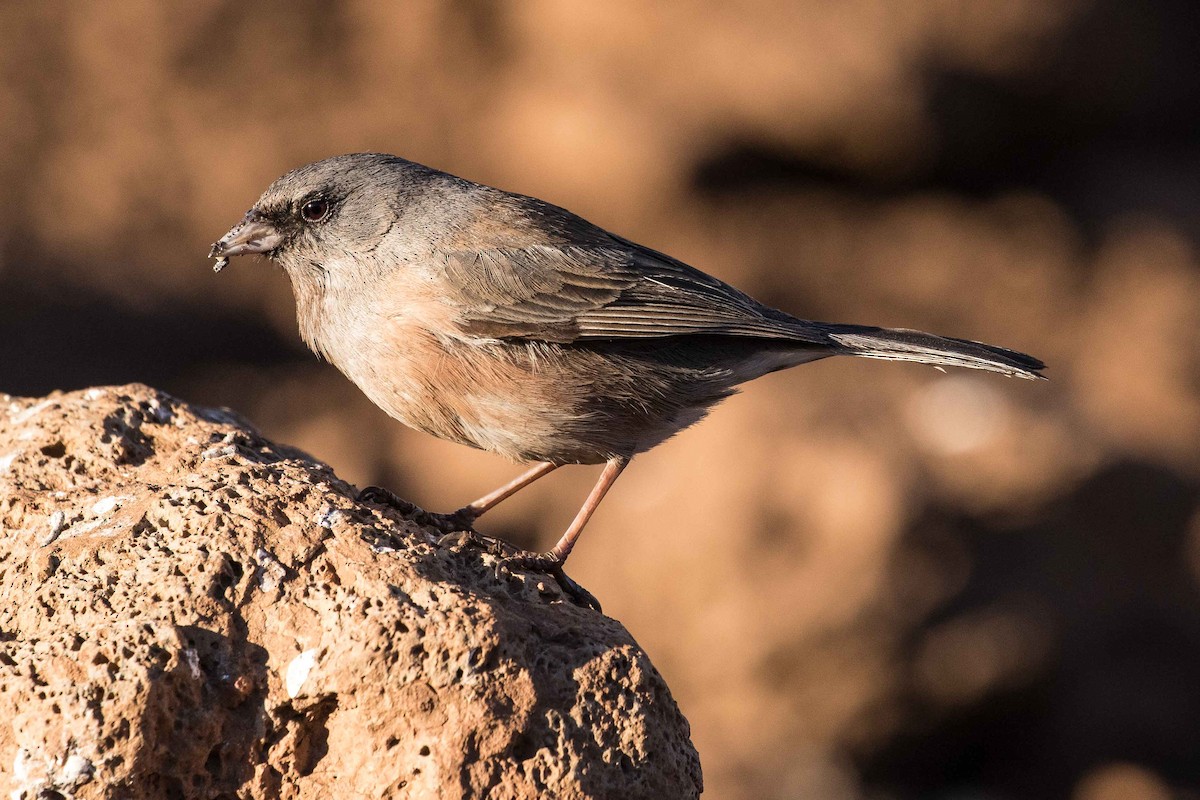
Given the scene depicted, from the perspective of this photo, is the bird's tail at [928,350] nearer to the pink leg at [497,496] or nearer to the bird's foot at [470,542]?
the pink leg at [497,496]

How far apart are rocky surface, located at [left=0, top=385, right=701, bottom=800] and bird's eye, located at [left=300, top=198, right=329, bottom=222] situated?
1.70m

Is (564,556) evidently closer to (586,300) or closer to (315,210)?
(586,300)

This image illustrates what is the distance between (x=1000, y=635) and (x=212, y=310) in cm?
854

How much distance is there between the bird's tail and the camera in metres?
5.05

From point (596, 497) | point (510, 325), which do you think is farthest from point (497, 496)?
point (510, 325)

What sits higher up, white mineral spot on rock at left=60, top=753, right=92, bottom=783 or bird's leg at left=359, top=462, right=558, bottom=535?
bird's leg at left=359, top=462, right=558, bottom=535

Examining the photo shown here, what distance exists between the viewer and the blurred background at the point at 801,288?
9.55m

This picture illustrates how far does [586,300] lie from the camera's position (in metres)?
5.07

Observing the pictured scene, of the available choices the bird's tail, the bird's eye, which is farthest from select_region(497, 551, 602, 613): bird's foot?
the bird's eye

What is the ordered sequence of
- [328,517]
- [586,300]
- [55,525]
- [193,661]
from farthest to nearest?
[586,300] → [55,525] → [328,517] → [193,661]

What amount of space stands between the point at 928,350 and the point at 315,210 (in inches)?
107

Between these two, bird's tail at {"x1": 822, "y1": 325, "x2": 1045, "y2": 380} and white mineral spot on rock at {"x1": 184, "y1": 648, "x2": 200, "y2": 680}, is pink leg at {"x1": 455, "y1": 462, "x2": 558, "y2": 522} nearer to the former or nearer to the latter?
bird's tail at {"x1": 822, "y1": 325, "x2": 1045, "y2": 380}

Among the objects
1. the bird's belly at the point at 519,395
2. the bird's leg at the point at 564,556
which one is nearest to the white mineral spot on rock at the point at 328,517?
the bird's leg at the point at 564,556

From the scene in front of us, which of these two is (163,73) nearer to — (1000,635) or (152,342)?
(152,342)
